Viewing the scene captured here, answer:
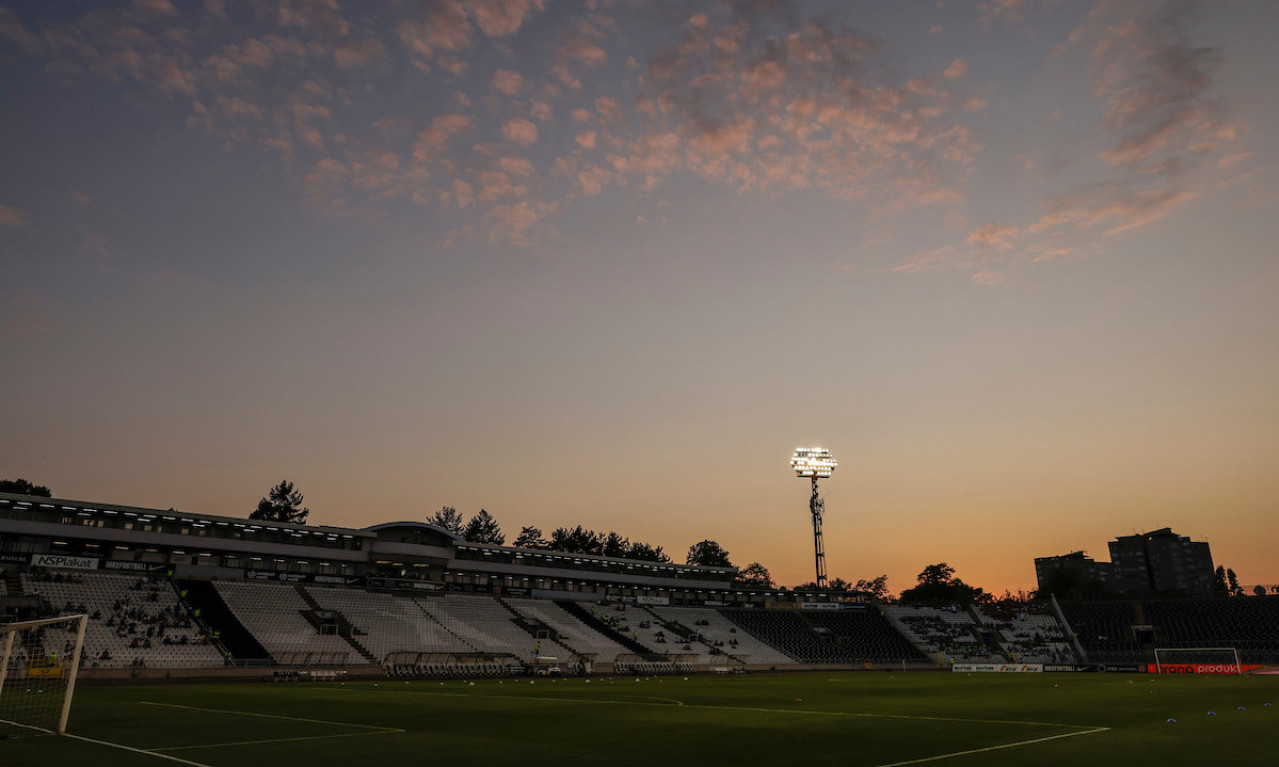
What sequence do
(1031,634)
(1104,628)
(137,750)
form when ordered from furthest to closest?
1. (1031,634)
2. (1104,628)
3. (137,750)

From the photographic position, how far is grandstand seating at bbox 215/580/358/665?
63688 millimetres

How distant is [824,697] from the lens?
40125 millimetres

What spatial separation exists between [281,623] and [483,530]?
9684cm

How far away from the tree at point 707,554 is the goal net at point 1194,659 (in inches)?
4502

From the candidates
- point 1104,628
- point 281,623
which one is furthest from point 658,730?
point 1104,628

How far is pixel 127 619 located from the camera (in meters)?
61.1

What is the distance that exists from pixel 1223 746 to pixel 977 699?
64.3ft

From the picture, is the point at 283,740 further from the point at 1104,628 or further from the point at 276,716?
the point at 1104,628

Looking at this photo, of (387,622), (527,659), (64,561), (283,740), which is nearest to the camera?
(283,740)

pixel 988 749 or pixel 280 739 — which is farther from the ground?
pixel 988 749

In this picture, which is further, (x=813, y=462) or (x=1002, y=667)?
(x=813, y=462)

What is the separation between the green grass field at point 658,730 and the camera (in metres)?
17.6

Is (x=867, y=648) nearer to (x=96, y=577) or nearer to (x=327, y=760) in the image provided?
(x=96, y=577)

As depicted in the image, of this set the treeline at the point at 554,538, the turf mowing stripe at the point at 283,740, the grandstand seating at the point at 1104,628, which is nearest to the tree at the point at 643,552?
the treeline at the point at 554,538
